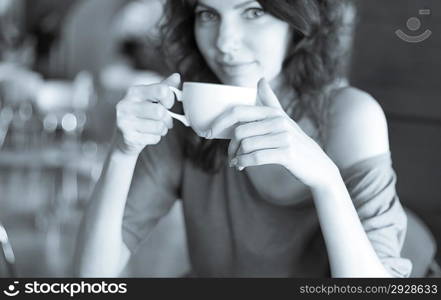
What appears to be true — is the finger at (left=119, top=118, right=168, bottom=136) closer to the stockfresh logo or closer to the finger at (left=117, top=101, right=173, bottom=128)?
the finger at (left=117, top=101, right=173, bottom=128)

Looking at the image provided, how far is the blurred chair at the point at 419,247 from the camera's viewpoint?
0.66 m

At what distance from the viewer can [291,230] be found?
2.24ft

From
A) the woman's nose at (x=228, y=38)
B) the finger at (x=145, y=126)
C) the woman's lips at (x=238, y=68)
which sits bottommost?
the finger at (x=145, y=126)

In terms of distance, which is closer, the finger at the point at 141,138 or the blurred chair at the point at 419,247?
the finger at the point at 141,138

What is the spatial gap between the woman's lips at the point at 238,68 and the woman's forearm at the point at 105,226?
147 mm

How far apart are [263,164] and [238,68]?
0.11 meters

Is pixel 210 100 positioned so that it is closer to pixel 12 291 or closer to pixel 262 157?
pixel 262 157

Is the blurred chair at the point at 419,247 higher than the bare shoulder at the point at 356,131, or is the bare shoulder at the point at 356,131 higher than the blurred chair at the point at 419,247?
the bare shoulder at the point at 356,131

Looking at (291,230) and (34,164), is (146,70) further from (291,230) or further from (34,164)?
(291,230)

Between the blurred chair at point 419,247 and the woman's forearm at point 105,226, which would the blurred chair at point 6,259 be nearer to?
the woman's forearm at point 105,226

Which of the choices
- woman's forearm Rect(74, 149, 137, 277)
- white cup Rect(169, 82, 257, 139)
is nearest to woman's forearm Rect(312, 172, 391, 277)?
white cup Rect(169, 82, 257, 139)

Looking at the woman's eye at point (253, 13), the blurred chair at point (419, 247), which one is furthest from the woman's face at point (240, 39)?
the blurred chair at point (419, 247)

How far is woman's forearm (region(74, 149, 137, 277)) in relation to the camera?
626mm

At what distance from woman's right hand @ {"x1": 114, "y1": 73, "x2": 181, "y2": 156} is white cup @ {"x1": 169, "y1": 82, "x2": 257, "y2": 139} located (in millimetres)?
33
